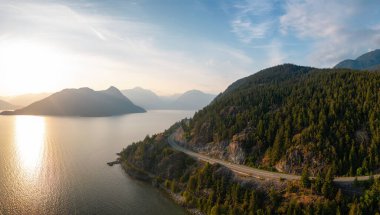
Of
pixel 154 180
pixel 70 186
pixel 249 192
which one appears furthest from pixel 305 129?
pixel 70 186

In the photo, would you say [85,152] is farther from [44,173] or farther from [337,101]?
[337,101]

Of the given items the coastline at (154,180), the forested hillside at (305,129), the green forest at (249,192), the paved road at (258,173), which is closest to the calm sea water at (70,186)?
the coastline at (154,180)

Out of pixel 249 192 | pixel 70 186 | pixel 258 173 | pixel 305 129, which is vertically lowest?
pixel 70 186

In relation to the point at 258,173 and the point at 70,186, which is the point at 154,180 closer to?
the point at 70,186

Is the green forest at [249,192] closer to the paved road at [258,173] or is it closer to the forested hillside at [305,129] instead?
the paved road at [258,173]

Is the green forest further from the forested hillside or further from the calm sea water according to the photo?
the forested hillside

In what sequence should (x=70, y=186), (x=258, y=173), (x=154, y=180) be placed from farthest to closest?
(x=154, y=180) → (x=70, y=186) → (x=258, y=173)

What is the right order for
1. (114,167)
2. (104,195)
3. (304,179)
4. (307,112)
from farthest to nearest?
1. (114,167)
2. (307,112)
3. (104,195)
4. (304,179)

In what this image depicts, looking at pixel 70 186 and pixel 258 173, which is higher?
pixel 258 173

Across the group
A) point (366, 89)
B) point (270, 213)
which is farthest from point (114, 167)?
point (366, 89)
